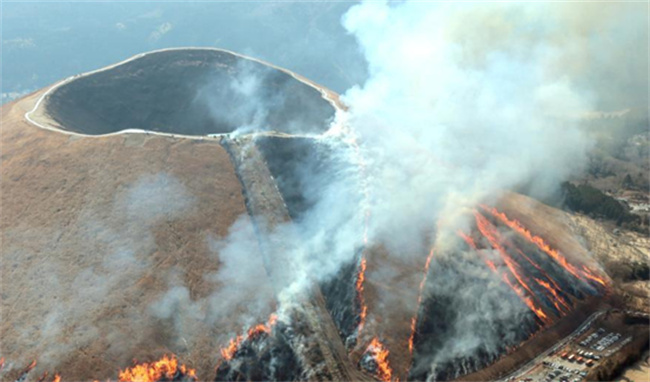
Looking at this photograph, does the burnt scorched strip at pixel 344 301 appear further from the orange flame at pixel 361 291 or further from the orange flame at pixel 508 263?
the orange flame at pixel 508 263

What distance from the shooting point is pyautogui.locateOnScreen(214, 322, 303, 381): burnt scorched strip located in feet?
208

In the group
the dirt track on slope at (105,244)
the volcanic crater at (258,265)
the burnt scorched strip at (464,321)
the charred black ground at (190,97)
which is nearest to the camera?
the burnt scorched strip at (464,321)

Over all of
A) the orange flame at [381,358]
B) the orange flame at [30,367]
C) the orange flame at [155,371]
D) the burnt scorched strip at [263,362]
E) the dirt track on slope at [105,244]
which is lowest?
the orange flame at [381,358]

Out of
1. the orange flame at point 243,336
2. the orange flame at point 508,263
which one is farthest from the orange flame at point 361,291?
the orange flame at point 508,263

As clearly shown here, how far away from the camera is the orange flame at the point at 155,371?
6200 centimetres

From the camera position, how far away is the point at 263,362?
64.4m

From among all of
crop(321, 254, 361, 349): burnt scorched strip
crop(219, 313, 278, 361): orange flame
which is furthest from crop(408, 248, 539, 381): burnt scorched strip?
crop(219, 313, 278, 361): orange flame

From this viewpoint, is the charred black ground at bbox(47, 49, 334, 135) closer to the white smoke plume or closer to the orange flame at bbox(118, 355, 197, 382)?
the white smoke plume

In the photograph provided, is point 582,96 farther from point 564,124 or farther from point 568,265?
point 568,265

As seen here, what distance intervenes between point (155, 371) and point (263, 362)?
44.1 feet

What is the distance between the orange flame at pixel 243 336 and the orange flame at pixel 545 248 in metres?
39.5

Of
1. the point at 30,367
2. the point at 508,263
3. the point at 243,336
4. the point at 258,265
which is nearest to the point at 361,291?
the point at 258,265

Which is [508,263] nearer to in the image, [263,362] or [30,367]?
[263,362]

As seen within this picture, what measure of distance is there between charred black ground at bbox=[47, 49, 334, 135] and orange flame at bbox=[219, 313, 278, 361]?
175 feet
